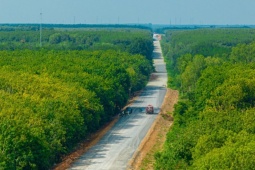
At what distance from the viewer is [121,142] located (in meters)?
77.8

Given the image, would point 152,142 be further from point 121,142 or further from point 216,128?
point 216,128

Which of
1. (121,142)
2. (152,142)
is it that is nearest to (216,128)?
(152,142)

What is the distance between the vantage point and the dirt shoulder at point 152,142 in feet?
218

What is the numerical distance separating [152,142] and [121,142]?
4.25m

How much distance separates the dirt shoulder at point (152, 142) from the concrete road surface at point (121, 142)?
2.64 ft

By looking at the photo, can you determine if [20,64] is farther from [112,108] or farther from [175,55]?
[175,55]

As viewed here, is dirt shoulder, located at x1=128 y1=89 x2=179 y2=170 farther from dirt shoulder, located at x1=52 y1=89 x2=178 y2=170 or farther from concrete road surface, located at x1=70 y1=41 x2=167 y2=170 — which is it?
concrete road surface, located at x1=70 y1=41 x2=167 y2=170

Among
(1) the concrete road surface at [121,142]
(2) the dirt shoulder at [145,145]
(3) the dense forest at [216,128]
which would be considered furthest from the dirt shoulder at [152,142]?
(3) the dense forest at [216,128]

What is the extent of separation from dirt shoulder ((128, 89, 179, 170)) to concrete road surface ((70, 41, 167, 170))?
81 cm

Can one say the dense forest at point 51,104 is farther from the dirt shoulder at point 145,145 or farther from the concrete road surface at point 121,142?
the concrete road surface at point 121,142

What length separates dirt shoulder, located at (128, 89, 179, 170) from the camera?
218 feet

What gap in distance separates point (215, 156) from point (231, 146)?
3238mm

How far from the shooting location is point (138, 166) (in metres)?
65.1

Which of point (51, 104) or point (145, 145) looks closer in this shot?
point (51, 104)
